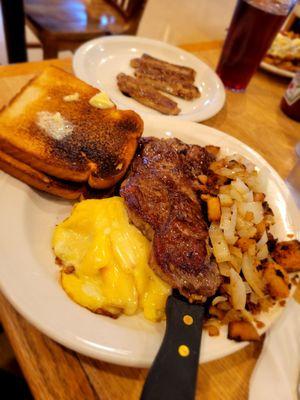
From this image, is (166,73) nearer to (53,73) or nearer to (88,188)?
(53,73)

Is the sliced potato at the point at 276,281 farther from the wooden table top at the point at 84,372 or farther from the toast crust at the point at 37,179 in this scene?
the toast crust at the point at 37,179

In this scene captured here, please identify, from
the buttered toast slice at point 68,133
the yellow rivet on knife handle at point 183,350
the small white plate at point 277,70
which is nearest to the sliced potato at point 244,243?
the yellow rivet on knife handle at point 183,350

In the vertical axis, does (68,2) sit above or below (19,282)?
below

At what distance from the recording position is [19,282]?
79 cm

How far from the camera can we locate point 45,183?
1063 millimetres

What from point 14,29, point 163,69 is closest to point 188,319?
point 163,69

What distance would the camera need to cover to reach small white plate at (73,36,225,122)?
1619 millimetres

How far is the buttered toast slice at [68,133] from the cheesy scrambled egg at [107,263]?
0.58 feet

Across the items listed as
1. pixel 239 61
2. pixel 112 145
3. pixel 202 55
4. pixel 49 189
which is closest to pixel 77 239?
pixel 49 189

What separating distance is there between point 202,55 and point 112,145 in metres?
1.39

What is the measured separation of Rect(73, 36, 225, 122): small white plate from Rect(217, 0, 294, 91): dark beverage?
0.13 m

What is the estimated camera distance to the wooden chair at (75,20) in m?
2.60

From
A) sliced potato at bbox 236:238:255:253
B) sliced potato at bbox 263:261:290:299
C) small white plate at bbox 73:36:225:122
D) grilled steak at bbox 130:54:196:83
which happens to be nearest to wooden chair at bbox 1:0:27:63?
small white plate at bbox 73:36:225:122

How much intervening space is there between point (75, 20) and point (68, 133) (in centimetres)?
202
